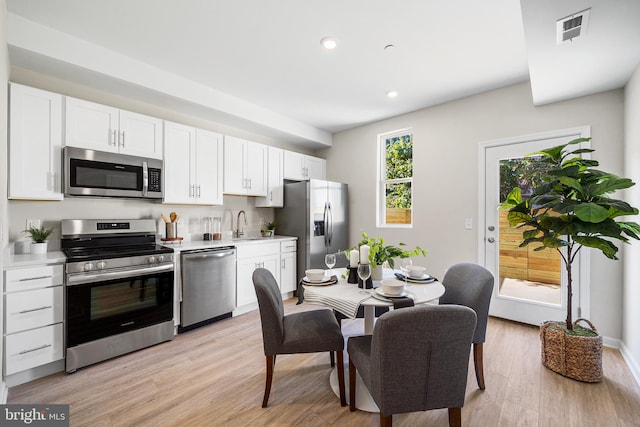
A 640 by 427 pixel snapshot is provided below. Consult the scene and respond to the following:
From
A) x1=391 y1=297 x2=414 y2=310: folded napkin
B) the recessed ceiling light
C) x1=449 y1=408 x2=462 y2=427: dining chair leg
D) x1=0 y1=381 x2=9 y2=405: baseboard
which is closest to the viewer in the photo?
x1=449 y1=408 x2=462 y2=427: dining chair leg

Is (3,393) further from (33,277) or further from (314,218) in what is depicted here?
(314,218)

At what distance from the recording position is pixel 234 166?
151 inches

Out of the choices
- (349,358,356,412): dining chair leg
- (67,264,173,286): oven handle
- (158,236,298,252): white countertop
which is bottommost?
(349,358,356,412): dining chair leg

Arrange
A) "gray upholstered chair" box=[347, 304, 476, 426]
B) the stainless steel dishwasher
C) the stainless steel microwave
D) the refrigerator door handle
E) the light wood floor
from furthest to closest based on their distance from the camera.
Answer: the refrigerator door handle → the stainless steel dishwasher → the stainless steel microwave → the light wood floor → "gray upholstered chair" box=[347, 304, 476, 426]

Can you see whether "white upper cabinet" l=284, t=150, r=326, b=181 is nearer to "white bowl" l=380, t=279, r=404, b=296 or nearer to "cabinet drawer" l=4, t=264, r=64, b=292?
"cabinet drawer" l=4, t=264, r=64, b=292

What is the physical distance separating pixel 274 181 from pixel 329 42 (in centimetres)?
226

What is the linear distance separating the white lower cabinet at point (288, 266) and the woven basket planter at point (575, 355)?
3006mm

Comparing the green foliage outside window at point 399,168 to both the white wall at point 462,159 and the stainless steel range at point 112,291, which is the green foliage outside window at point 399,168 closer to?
the white wall at point 462,159

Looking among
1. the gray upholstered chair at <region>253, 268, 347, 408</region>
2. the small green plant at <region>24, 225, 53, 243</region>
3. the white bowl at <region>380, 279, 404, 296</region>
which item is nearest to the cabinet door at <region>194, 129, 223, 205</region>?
the small green plant at <region>24, 225, 53, 243</region>

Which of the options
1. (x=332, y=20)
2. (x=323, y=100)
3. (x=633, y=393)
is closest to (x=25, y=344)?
(x=332, y=20)

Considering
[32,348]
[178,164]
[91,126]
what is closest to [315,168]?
[178,164]

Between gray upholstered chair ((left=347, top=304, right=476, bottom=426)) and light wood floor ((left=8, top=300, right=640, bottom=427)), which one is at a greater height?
gray upholstered chair ((left=347, top=304, right=476, bottom=426))

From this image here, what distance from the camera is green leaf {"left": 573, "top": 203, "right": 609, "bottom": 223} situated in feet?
6.05

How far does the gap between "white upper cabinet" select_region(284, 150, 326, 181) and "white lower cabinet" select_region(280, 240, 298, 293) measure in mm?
1135
